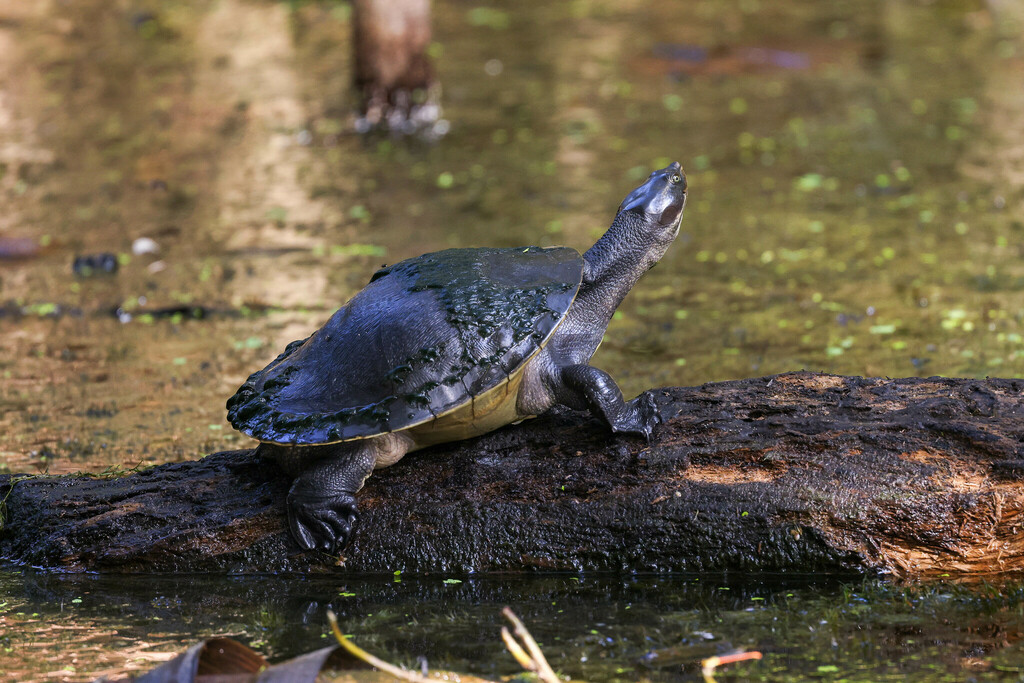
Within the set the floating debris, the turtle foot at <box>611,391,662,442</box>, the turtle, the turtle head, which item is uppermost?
the floating debris

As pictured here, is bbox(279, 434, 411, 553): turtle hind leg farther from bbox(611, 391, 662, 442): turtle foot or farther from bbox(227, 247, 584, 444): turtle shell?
bbox(611, 391, 662, 442): turtle foot

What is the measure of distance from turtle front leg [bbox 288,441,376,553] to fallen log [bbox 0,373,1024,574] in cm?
8

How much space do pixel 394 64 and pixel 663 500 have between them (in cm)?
972

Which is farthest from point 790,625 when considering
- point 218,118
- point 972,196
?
point 218,118

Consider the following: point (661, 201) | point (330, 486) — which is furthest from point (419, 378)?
point (661, 201)

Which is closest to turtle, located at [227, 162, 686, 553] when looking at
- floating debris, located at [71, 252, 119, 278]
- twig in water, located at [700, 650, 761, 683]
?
twig in water, located at [700, 650, 761, 683]

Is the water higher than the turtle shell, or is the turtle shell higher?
the water

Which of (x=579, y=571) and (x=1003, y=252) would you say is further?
(x=1003, y=252)

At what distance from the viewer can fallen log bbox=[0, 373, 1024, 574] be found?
3.94 m

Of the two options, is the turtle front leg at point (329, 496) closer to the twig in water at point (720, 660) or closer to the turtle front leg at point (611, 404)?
the turtle front leg at point (611, 404)

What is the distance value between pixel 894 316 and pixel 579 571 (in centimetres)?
417

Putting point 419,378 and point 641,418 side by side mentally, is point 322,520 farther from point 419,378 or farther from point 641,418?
point 641,418

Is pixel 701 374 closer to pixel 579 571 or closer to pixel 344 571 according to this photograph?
pixel 579 571

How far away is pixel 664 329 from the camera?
7.28 m
